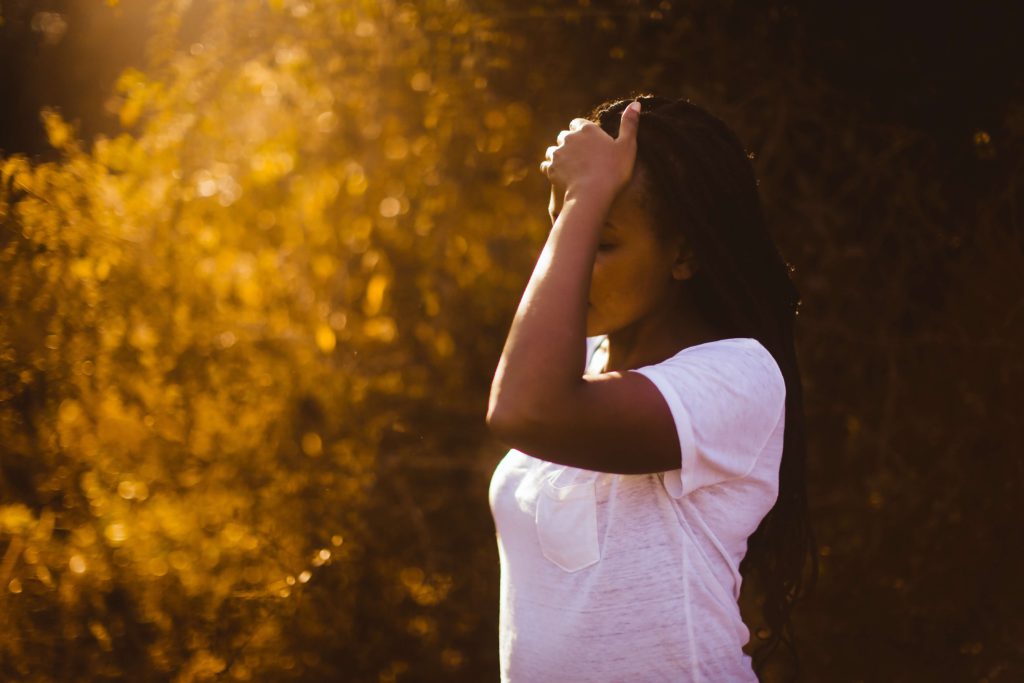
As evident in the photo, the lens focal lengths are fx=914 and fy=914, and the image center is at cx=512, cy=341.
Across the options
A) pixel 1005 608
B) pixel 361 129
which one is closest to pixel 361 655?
pixel 361 129

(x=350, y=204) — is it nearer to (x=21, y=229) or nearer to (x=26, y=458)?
(x=21, y=229)

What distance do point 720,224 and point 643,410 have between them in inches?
15.7

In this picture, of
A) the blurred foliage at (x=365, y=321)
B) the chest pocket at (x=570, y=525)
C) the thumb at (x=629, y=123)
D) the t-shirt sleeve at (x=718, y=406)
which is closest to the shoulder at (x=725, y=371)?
the t-shirt sleeve at (x=718, y=406)

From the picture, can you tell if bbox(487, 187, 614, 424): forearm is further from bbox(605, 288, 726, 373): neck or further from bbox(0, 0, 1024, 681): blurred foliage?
bbox(0, 0, 1024, 681): blurred foliage

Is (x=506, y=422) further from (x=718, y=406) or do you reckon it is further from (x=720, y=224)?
(x=720, y=224)

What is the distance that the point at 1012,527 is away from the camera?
111 inches

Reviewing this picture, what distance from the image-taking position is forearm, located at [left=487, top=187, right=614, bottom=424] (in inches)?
51.3

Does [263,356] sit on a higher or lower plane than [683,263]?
lower

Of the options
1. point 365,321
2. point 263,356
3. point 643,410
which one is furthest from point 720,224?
point 263,356

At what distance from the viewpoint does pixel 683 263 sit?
154cm

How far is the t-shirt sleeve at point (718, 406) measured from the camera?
4.33 ft

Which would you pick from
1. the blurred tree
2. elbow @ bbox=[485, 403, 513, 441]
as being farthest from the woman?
the blurred tree

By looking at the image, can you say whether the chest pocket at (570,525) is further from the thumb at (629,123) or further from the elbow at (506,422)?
the thumb at (629,123)

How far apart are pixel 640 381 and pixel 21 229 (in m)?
2.19
